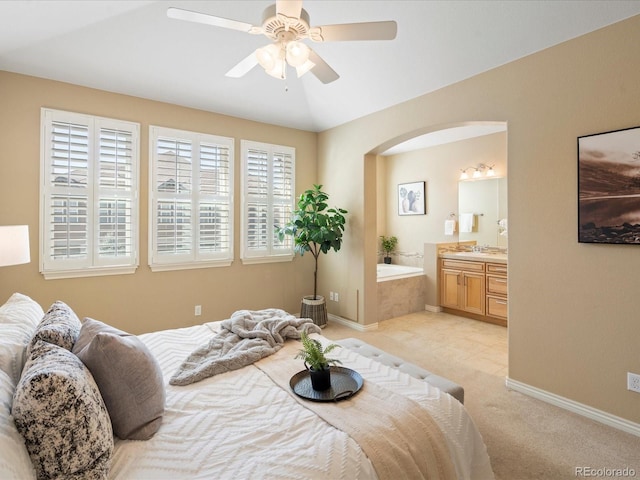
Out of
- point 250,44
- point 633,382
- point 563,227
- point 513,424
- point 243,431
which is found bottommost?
point 513,424

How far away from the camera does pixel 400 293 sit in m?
5.18

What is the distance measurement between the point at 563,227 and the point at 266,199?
3367 millimetres

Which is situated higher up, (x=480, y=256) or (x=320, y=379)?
(x=480, y=256)

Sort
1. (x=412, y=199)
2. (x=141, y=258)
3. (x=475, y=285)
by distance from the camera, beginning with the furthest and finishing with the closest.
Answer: (x=412, y=199)
(x=475, y=285)
(x=141, y=258)

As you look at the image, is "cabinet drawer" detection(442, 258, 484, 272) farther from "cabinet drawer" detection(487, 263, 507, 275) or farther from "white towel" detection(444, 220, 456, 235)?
"white towel" detection(444, 220, 456, 235)

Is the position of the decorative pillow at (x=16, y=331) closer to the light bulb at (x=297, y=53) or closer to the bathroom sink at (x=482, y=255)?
the light bulb at (x=297, y=53)

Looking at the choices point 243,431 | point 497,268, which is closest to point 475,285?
point 497,268

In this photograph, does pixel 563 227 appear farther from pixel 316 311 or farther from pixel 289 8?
pixel 316 311

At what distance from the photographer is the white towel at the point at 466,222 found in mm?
5543

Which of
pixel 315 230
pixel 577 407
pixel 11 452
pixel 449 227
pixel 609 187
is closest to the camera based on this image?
pixel 11 452

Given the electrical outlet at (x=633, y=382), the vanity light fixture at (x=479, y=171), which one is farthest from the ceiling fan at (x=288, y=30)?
the vanity light fixture at (x=479, y=171)

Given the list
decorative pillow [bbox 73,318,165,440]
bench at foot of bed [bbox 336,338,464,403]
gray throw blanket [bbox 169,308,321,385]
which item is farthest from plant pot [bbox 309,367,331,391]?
bench at foot of bed [bbox 336,338,464,403]

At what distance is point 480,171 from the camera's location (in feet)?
17.7

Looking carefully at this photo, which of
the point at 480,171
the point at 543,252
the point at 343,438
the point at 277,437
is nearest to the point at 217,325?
the point at 277,437
